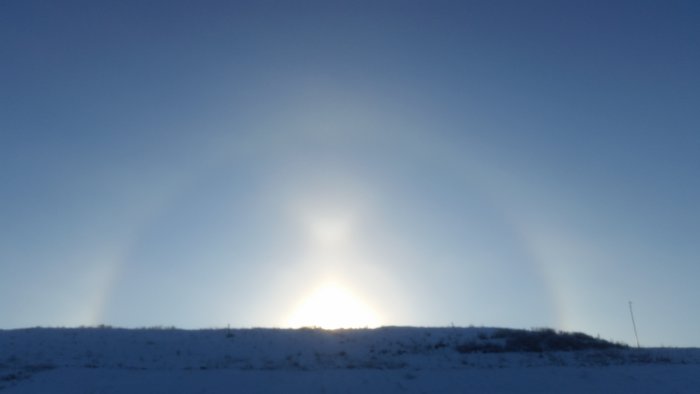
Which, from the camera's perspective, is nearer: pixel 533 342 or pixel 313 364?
pixel 313 364

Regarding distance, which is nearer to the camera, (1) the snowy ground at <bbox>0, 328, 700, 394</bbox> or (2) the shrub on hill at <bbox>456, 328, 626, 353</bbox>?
(1) the snowy ground at <bbox>0, 328, 700, 394</bbox>

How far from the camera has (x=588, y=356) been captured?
33562 mm

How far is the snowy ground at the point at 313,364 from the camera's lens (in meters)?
27.7

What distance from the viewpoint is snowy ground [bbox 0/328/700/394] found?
27703mm

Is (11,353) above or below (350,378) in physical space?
above

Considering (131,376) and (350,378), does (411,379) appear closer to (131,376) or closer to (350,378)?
(350,378)

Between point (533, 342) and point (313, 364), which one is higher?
point (533, 342)

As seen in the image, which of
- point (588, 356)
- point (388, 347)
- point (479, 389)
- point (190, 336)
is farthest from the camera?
point (190, 336)

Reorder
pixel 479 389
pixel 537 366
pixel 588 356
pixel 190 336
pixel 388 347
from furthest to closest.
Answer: pixel 190 336 → pixel 388 347 → pixel 588 356 → pixel 537 366 → pixel 479 389

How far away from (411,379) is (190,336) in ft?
50.1

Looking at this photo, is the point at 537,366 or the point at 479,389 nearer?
the point at 479,389

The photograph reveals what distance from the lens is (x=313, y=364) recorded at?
31844mm

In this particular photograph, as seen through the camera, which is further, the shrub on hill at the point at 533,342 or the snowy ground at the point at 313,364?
the shrub on hill at the point at 533,342

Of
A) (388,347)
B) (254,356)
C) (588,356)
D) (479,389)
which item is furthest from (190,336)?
(588,356)
